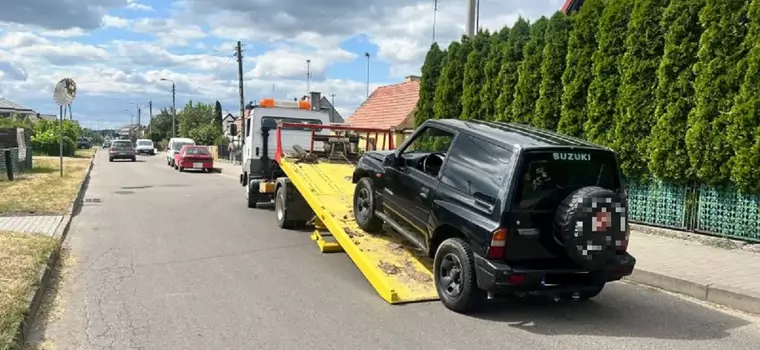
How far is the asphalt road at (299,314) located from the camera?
5090 millimetres

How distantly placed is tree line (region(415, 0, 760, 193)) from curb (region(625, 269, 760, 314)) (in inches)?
96.1

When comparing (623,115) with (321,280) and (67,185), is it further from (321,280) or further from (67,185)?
(67,185)

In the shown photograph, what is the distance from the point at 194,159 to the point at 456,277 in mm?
25979

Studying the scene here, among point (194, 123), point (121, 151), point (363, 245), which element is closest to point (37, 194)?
point (363, 245)

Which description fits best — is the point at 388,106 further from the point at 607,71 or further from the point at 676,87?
the point at 676,87

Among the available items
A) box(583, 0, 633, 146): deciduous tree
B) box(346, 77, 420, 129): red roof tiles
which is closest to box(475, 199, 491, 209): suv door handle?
box(583, 0, 633, 146): deciduous tree

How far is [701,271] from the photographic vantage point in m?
7.40

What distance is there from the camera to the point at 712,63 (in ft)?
29.0

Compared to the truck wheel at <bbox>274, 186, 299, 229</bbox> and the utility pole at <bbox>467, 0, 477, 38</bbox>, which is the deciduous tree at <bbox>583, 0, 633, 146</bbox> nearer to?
the utility pole at <bbox>467, 0, 477, 38</bbox>

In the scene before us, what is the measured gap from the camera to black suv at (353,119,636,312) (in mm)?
5320

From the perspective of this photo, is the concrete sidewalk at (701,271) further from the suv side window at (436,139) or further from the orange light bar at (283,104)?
the orange light bar at (283,104)

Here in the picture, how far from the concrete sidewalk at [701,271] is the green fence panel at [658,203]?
63cm

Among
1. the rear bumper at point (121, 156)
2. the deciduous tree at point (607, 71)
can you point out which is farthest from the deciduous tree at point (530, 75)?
the rear bumper at point (121, 156)

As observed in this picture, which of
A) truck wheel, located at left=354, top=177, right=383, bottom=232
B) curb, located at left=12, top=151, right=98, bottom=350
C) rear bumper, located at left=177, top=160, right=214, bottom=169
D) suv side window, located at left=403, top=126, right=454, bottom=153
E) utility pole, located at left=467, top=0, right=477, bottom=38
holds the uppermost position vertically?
utility pole, located at left=467, top=0, right=477, bottom=38
